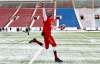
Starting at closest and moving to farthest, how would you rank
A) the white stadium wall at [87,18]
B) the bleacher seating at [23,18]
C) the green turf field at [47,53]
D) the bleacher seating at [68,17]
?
the green turf field at [47,53]
the bleacher seating at [68,17]
the bleacher seating at [23,18]
the white stadium wall at [87,18]

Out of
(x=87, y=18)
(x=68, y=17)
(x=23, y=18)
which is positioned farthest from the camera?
(x=23, y=18)

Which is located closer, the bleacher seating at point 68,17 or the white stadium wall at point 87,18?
the bleacher seating at point 68,17

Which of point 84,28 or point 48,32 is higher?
point 48,32

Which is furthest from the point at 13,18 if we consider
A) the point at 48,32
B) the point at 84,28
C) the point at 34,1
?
the point at 48,32

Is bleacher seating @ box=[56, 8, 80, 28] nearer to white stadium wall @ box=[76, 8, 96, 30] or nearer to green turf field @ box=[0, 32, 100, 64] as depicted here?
white stadium wall @ box=[76, 8, 96, 30]

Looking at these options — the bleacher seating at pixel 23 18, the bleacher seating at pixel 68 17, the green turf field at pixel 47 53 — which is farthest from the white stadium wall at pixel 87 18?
the green turf field at pixel 47 53

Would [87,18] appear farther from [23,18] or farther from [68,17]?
[23,18]

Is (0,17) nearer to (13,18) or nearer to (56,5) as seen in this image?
(13,18)

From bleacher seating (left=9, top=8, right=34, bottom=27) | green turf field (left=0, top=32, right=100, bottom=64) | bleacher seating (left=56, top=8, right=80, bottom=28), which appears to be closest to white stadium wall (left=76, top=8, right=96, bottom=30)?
bleacher seating (left=56, top=8, right=80, bottom=28)

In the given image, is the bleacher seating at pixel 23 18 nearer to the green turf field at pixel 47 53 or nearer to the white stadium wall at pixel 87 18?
the white stadium wall at pixel 87 18

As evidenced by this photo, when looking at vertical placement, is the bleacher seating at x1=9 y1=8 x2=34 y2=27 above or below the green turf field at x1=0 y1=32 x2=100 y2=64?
below

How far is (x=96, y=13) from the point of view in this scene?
8694 centimetres

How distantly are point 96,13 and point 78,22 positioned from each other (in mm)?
7501

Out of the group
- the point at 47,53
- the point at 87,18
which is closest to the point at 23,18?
the point at 87,18
